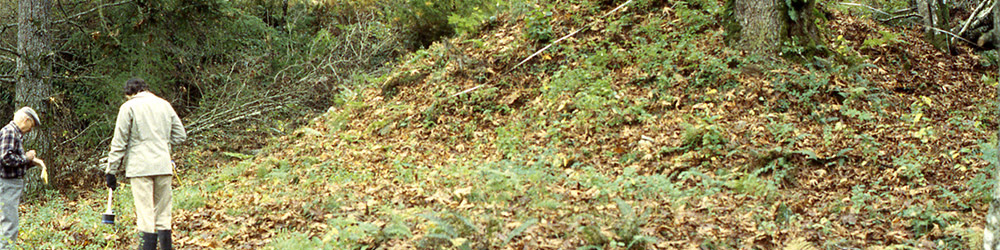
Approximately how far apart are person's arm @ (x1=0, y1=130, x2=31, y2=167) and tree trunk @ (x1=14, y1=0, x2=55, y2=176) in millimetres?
6084

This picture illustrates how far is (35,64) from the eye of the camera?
12.4 m

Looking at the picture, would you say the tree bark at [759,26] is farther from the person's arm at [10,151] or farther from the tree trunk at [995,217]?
the person's arm at [10,151]

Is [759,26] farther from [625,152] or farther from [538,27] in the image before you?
[538,27]

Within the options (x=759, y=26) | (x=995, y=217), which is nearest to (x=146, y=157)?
(x=995, y=217)

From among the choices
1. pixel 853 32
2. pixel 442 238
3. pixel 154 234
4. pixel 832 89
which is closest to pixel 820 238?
pixel 442 238

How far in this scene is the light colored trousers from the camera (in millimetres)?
6734

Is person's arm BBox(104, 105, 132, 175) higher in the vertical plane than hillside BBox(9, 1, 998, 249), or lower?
higher

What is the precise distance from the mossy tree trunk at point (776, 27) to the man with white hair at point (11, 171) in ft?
29.7

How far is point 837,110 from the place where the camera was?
920 cm

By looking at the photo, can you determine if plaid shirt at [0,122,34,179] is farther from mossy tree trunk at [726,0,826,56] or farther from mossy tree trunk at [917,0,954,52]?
mossy tree trunk at [917,0,954,52]

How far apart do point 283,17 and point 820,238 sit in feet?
49.6

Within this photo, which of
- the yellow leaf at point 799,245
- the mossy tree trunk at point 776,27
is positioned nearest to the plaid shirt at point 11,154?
the yellow leaf at point 799,245

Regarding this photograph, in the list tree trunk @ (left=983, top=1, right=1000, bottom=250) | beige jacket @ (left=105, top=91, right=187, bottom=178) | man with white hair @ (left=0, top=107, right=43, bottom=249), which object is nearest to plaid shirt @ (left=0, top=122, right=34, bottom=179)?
man with white hair @ (left=0, top=107, right=43, bottom=249)

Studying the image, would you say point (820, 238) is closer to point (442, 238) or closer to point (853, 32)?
point (442, 238)
